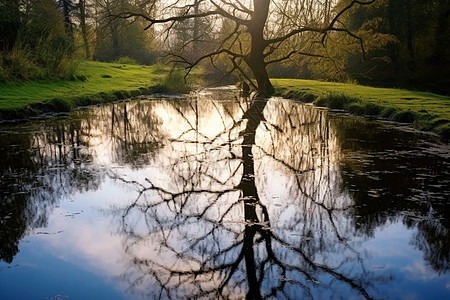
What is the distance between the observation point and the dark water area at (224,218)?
393 cm

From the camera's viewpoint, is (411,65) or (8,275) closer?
(8,275)

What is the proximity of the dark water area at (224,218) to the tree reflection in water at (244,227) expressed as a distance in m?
0.02

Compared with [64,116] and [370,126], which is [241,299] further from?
[64,116]

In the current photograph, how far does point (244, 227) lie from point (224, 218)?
397 mm

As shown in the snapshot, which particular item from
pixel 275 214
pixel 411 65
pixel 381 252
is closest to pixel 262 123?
pixel 275 214

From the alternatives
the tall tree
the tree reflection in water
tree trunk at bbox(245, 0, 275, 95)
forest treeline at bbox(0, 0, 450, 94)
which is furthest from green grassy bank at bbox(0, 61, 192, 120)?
the tree reflection in water

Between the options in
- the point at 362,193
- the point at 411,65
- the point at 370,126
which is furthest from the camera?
the point at 411,65

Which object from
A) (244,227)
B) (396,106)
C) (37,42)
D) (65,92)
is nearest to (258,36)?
(396,106)

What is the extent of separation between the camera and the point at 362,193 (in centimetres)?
625

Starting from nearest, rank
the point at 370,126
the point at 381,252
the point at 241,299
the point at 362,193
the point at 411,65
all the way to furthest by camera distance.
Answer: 1. the point at 241,299
2. the point at 381,252
3. the point at 362,193
4. the point at 370,126
5. the point at 411,65

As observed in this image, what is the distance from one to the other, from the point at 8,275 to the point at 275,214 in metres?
2.96

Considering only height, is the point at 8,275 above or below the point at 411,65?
below

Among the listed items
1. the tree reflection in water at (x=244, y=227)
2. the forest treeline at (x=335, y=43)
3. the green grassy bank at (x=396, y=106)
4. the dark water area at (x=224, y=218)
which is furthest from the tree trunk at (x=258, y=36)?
the tree reflection in water at (x=244, y=227)

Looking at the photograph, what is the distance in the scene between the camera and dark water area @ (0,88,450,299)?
393cm
